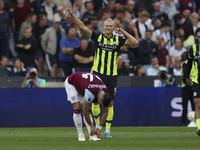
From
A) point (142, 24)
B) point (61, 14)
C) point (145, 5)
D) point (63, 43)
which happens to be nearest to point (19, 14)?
point (61, 14)

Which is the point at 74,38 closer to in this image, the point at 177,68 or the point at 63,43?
the point at 63,43

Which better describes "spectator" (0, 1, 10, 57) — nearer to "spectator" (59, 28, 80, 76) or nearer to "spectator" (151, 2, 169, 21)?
"spectator" (59, 28, 80, 76)

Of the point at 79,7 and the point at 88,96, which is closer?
the point at 88,96

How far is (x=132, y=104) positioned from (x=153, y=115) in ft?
2.61

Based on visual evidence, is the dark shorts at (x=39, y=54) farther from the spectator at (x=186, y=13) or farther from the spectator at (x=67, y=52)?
the spectator at (x=186, y=13)

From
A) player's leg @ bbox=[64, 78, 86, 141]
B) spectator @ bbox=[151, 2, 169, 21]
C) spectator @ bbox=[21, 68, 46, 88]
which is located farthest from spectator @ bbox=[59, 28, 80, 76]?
player's leg @ bbox=[64, 78, 86, 141]

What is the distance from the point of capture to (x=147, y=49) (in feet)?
71.0

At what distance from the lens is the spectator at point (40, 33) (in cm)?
2145

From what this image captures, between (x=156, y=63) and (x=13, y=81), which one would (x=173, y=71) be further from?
(x=13, y=81)

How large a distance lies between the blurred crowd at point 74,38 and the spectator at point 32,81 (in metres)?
1.02

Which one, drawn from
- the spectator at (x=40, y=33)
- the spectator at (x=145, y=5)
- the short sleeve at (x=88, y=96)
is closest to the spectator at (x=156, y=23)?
the spectator at (x=145, y=5)

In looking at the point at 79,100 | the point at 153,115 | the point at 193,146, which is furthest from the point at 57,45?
the point at 193,146

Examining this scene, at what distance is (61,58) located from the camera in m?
20.9

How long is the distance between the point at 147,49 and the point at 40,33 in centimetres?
407
